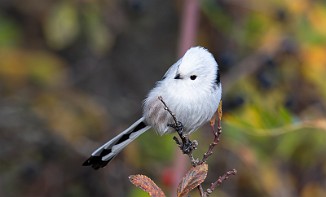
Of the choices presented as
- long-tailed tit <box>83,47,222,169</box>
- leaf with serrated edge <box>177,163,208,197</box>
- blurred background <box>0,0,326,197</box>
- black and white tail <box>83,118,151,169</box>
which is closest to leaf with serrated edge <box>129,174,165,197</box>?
leaf with serrated edge <box>177,163,208,197</box>

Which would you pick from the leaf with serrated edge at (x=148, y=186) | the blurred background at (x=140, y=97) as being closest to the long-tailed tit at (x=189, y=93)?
the leaf with serrated edge at (x=148, y=186)

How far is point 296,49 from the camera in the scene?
4.54 metres

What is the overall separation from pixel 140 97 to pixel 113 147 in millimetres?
3189

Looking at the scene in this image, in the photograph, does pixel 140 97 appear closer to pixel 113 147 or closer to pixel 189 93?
pixel 113 147

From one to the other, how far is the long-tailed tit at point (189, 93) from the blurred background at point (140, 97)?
1.12 m

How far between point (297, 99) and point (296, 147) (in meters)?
0.28

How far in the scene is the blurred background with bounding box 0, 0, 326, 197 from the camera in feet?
14.4

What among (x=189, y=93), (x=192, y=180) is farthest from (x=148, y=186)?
(x=189, y=93)

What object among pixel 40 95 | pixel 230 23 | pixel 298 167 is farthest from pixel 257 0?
pixel 40 95

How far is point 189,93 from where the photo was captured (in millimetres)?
2691

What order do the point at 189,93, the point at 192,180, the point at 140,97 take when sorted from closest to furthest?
1. the point at 192,180
2. the point at 189,93
3. the point at 140,97

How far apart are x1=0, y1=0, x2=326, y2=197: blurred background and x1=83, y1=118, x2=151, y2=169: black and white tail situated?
3.23ft

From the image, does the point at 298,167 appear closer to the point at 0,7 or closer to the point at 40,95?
the point at 40,95

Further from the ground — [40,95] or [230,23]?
[230,23]
